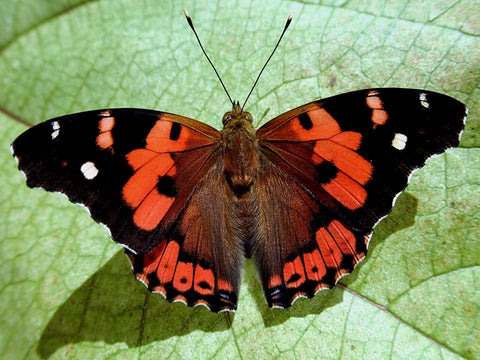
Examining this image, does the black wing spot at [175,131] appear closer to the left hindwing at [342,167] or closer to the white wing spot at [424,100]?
the left hindwing at [342,167]

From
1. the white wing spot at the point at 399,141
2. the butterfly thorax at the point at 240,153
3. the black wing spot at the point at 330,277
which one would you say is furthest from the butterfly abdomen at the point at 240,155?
the white wing spot at the point at 399,141

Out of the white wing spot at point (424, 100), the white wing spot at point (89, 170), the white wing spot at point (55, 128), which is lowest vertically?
the white wing spot at point (89, 170)

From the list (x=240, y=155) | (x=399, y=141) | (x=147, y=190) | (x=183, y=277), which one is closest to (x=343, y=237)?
(x=399, y=141)

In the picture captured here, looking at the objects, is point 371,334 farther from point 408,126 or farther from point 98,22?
point 98,22

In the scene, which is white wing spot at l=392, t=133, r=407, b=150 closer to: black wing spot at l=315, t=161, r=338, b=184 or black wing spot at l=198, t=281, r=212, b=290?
black wing spot at l=315, t=161, r=338, b=184

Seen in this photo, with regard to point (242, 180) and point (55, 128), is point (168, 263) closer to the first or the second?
point (242, 180)

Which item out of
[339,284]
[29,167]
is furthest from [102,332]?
[339,284]

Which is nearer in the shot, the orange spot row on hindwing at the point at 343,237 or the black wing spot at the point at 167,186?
the orange spot row on hindwing at the point at 343,237

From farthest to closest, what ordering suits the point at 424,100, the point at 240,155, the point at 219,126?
the point at 219,126 < the point at 240,155 < the point at 424,100
